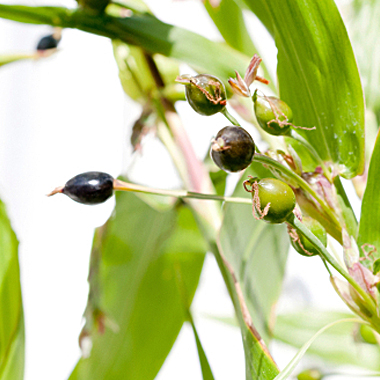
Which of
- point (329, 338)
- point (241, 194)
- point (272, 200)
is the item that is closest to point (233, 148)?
point (272, 200)

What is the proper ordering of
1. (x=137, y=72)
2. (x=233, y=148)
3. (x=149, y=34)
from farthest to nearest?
1. (x=137, y=72)
2. (x=149, y=34)
3. (x=233, y=148)

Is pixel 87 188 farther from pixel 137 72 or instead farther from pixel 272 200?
A: pixel 137 72

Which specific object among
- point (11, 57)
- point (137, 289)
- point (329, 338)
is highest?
point (11, 57)

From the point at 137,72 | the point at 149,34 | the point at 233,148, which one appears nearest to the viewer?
the point at 233,148

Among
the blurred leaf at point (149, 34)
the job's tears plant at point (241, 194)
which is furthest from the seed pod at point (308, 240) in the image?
the blurred leaf at point (149, 34)

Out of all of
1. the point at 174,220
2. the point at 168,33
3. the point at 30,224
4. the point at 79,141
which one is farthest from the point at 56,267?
the point at 168,33

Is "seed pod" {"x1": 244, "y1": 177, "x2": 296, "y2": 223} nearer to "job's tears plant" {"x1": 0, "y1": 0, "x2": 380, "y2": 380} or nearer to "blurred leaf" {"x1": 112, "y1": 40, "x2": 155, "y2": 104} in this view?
"job's tears plant" {"x1": 0, "y1": 0, "x2": 380, "y2": 380}
